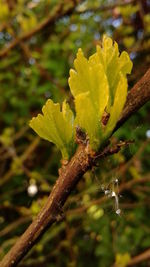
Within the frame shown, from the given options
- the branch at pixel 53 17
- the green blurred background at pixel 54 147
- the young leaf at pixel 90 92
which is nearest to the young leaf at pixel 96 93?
the young leaf at pixel 90 92

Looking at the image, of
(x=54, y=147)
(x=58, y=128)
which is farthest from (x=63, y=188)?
(x=54, y=147)

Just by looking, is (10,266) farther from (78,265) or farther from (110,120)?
(78,265)

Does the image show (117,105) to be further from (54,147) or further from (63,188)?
(54,147)

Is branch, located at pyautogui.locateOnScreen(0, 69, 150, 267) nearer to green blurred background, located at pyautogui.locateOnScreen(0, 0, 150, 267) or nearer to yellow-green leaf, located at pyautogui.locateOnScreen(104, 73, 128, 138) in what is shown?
yellow-green leaf, located at pyautogui.locateOnScreen(104, 73, 128, 138)

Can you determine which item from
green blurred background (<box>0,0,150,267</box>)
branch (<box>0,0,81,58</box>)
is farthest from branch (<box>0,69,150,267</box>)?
green blurred background (<box>0,0,150,267</box>)

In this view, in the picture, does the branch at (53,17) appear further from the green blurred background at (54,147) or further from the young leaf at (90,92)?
the young leaf at (90,92)

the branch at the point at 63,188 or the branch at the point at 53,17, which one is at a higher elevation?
the branch at the point at 53,17
